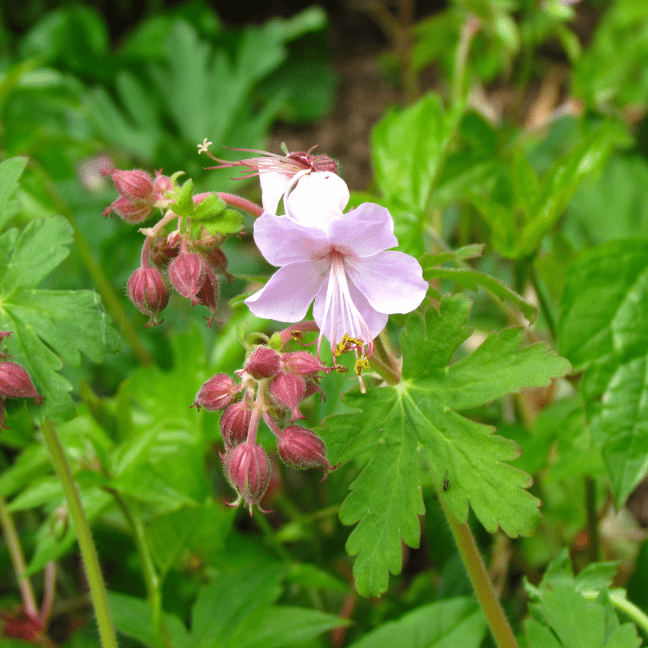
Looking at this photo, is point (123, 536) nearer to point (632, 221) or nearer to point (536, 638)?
point (536, 638)

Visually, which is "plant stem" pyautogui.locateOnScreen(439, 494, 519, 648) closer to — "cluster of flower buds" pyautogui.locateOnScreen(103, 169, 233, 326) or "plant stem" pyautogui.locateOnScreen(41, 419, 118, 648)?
"cluster of flower buds" pyautogui.locateOnScreen(103, 169, 233, 326)

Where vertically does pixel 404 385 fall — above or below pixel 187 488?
above

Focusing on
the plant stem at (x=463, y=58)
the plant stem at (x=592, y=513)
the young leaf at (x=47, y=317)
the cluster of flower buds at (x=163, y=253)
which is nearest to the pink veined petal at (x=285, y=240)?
the cluster of flower buds at (x=163, y=253)

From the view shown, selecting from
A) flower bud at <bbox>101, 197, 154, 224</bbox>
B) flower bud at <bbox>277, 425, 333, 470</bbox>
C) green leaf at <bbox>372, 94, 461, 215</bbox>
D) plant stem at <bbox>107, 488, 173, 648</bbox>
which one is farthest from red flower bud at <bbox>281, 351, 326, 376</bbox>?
green leaf at <bbox>372, 94, 461, 215</bbox>

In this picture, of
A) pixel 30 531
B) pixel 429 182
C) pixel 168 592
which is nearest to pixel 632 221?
pixel 429 182

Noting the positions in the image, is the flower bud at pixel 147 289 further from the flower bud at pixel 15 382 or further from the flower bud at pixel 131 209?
the flower bud at pixel 15 382

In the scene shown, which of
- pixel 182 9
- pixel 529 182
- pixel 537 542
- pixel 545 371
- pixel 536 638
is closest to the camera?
pixel 545 371

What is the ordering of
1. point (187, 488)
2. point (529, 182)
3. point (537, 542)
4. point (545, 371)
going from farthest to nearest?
point (537, 542) → point (529, 182) → point (187, 488) → point (545, 371)
